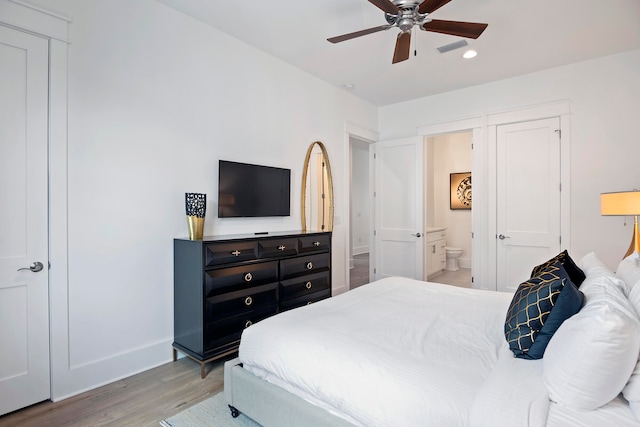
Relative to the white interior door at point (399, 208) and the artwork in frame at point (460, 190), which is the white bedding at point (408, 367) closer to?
the white interior door at point (399, 208)

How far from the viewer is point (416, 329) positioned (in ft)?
5.86

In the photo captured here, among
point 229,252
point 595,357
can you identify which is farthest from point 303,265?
point 595,357

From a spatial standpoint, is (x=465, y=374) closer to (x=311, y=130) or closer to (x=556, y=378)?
(x=556, y=378)

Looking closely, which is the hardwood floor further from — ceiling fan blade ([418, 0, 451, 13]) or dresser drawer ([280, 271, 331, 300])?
ceiling fan blade ([418, 0, 451, 13])

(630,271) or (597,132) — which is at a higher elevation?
(597,132)

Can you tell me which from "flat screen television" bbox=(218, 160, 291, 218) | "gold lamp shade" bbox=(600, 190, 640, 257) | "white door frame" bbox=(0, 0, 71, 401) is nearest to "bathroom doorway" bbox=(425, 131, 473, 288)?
"gold lamp shade" bbox=(600, 190, 640, 257)

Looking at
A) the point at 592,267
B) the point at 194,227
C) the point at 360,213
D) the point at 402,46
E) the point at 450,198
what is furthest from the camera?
the point at 450,198

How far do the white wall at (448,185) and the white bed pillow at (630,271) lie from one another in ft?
16.7

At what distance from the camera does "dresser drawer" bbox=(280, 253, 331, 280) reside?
10.1ft

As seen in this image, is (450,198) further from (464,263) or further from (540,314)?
(540,314)

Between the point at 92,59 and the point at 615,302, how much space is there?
10.7 ft

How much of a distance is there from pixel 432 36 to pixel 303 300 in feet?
9.37

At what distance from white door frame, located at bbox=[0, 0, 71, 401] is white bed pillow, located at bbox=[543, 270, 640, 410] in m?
2.74

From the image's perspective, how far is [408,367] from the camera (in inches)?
53.2
